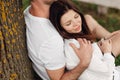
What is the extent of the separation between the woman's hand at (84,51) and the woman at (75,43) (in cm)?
2

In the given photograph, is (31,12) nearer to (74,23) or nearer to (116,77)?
(74,23)

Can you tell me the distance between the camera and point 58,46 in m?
4.20

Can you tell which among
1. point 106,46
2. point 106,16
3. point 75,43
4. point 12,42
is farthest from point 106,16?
point 12,42

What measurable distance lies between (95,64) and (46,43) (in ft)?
1.70

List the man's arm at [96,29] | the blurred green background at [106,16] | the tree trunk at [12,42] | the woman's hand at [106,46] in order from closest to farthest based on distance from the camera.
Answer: the tree trunk at [12,42]
the woman's hand at [106,46]
the man's arm at [96,29]
the blurred green background at [106,16]

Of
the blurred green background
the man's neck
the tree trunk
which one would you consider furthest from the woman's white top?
the blurred green background

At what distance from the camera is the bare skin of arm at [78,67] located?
4234mm

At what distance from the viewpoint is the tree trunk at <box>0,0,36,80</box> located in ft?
13.5

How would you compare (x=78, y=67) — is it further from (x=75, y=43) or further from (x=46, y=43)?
(x=46, y=43)

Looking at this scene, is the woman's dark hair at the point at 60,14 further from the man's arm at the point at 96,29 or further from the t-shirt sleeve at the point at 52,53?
the man's arm at the point at 96,29

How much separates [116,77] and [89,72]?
→ 34cm

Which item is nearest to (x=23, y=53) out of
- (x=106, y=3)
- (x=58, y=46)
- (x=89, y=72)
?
(x=58, y=46)

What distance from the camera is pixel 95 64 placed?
4.30 meters

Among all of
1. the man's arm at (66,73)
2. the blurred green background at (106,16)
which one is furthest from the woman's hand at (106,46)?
the blurred green background at (106,16)
